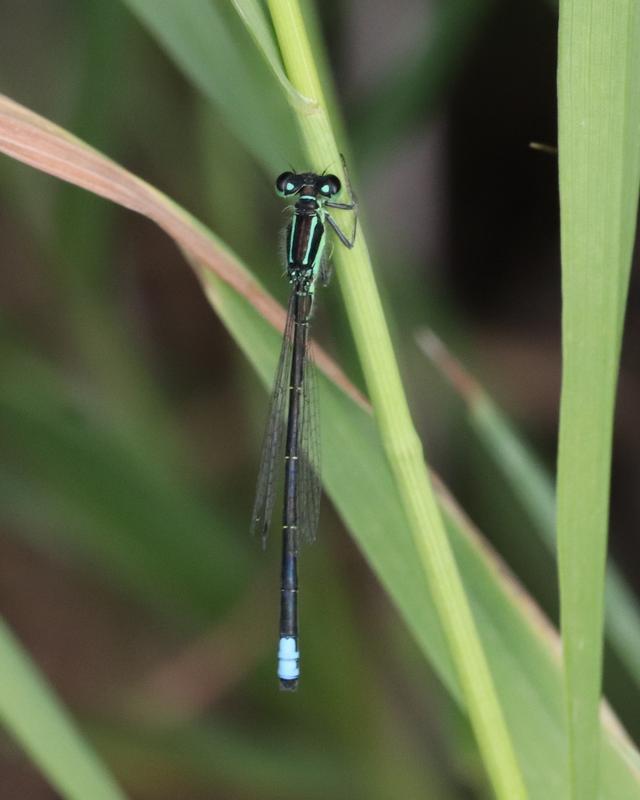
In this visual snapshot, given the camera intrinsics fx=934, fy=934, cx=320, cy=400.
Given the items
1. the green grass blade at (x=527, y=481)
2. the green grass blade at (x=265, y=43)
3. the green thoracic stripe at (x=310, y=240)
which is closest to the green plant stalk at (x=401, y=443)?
the green grass blade at (x=265, y=43)

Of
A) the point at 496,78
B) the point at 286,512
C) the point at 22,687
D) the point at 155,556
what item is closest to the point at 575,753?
the point at 22,687

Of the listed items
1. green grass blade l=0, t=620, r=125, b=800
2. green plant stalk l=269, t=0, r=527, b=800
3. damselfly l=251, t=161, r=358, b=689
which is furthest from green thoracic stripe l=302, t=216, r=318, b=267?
green grass blade l=0, t=620, r=125, b=800

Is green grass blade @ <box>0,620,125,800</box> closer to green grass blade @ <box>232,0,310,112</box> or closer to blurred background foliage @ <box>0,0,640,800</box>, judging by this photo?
green grass blade @ <box>232,0,310,112</box>

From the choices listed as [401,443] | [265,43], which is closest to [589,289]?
[401,443]

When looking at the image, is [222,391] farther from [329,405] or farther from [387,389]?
[387,389]

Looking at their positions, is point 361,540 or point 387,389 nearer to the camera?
point 387,389

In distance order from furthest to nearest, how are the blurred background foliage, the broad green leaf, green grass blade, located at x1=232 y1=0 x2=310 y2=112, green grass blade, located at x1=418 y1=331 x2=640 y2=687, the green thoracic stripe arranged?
the blurred background foliage
green grass blade, located at x1=418 y1=331 x2=640 y2=687
the green thoracic stripe
the broad green leaf
green grass blade, located at x1=232 y1=0 x2=310 y2=112
